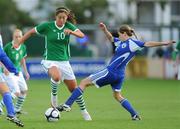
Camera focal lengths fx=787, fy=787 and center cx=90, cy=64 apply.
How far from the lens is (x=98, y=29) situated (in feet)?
143

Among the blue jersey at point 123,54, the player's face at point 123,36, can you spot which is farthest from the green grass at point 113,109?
the player's face at point 123,36

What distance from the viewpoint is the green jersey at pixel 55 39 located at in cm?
1733

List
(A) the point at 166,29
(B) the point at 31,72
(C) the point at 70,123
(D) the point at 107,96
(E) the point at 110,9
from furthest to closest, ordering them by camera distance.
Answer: (E) the point at 110,9, (A) the point at 166,29, (B) the point at 31,72, (D) the point at 107,96, (C) the point at 70,123

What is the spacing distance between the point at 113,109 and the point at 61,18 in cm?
440

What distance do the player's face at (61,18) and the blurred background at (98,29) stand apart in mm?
20142

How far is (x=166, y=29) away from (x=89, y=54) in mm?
4283

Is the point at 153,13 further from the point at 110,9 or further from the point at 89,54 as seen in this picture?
the point at 89,54

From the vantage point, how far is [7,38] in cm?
4366

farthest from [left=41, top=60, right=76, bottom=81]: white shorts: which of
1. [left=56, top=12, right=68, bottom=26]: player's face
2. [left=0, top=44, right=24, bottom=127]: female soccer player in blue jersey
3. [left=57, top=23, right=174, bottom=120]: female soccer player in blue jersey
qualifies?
[left=0, top=44, right=24, bottom=127]: female soccer player in blue jersey

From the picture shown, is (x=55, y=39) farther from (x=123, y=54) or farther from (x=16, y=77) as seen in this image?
(x=16, y=77)

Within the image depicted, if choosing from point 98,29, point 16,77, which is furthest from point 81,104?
point 98,29

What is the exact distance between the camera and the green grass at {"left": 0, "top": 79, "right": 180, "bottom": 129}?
16141 millimetres

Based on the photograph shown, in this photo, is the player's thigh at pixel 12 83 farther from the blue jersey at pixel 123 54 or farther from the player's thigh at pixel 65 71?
the blue jersey at pixel 123 54

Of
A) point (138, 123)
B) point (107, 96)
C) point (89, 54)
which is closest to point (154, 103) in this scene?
point (107, 96)
